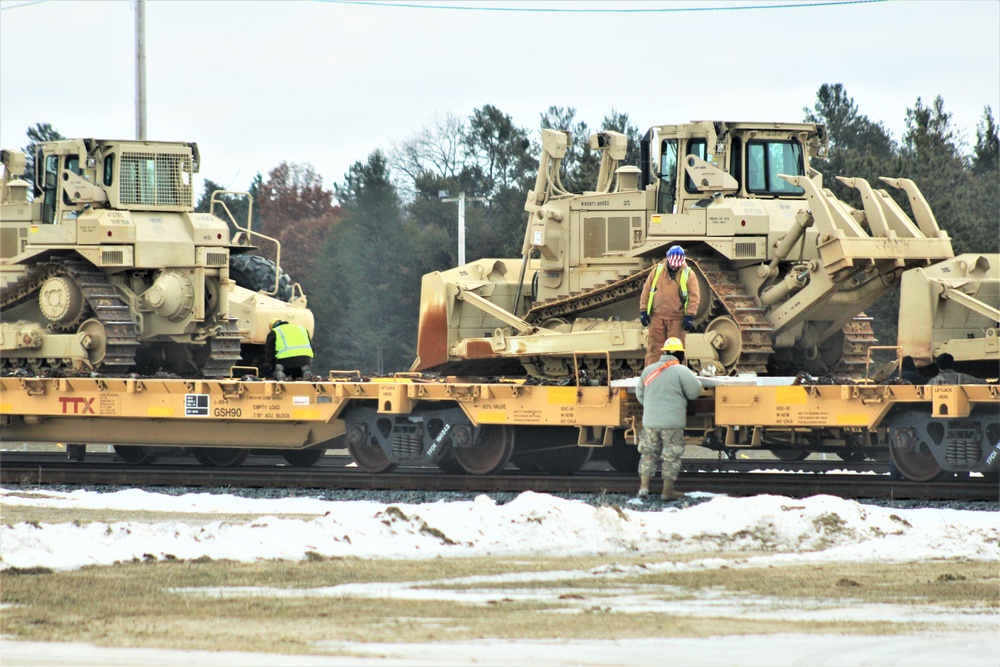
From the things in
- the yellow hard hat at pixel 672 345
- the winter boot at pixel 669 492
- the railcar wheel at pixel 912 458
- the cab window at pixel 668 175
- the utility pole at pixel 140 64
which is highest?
the utility pole at pixel 140 64

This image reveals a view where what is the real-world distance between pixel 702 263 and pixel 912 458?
3.04 m

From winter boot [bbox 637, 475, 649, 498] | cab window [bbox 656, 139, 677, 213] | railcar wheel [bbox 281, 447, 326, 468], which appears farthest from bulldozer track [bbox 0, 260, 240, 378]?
winter boot [bbox 637, 475, 649, 498]

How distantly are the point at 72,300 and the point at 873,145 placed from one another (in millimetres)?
36205

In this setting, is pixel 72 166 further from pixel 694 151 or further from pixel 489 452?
pixel 694 151

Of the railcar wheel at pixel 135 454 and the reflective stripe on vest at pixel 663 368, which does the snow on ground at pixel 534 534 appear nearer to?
the reflective stripe on vest at pixel 663 368

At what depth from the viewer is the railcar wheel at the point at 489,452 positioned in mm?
15492

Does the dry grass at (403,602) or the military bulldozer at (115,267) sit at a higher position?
the military bulldozer at (115,267)

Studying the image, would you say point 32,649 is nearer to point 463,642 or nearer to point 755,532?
point 463,642

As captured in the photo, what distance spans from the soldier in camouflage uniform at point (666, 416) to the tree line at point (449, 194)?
23.7 meters

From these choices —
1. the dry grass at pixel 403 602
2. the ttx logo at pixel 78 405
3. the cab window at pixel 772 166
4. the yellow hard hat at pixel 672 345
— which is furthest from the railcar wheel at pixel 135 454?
the dry grass at pixel 403 602

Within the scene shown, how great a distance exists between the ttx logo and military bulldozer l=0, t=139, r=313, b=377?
948 mm

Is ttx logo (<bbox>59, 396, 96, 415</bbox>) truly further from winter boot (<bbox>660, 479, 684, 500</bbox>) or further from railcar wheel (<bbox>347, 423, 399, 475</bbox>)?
winter boot (<bbox>660, 479, 684, 500</bbox>)

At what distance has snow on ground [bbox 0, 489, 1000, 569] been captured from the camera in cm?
955

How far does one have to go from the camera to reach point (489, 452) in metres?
15.6
